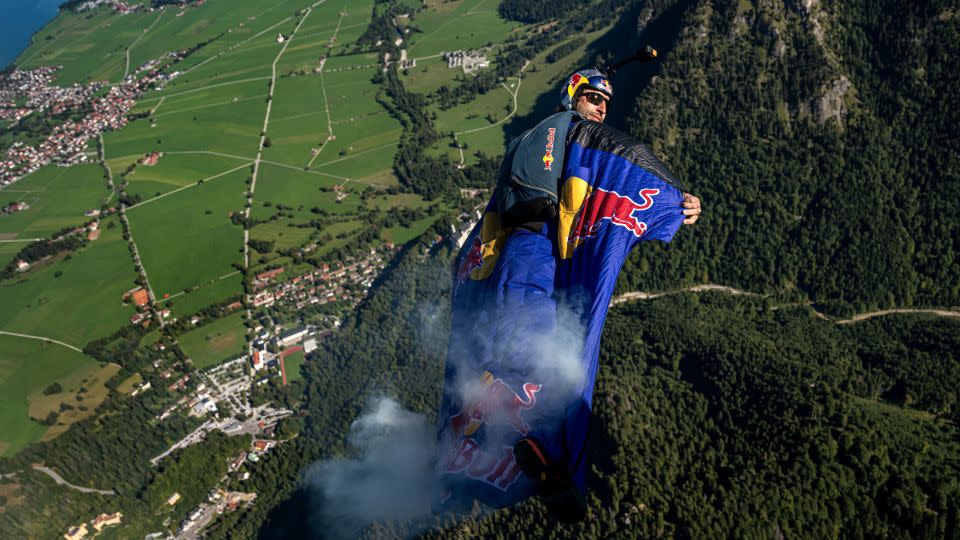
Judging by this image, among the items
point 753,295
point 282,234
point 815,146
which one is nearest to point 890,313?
point 753,295

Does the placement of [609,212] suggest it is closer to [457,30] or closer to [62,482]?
[62,482]

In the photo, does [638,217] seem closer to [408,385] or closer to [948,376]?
[408,385]

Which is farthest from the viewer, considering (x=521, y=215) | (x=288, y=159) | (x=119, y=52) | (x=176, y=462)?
(x=119, y=52)

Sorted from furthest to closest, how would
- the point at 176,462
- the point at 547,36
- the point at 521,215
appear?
the point at 547,36, the point at 176,462, the point at 521,215

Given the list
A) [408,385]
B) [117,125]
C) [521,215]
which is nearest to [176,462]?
[408,385]

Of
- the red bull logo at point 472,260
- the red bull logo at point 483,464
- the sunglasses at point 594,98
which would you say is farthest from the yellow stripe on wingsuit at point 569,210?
the red bull logo at point 483,464

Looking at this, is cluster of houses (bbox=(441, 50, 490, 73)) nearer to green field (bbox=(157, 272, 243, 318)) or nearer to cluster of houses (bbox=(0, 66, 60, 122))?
green field (bbox=(157, 272, 243, 318))

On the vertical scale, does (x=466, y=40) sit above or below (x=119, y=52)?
below
